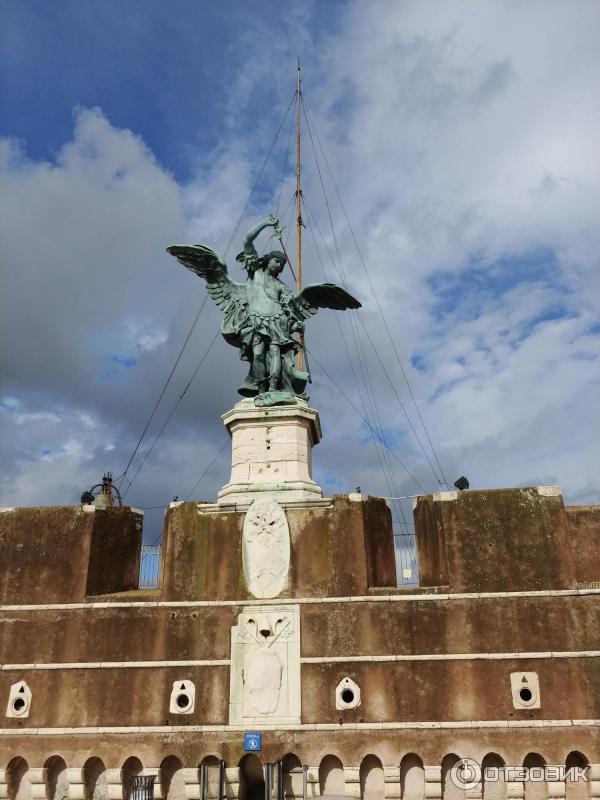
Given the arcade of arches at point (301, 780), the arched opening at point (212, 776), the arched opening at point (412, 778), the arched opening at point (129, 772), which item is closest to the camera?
the arcade of arches at point (301, 780)

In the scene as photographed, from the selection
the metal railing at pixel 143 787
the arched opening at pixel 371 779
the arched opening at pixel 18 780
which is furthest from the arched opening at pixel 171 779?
the arched opening at pixel 371 779

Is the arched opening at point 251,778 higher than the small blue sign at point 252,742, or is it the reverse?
the small blue sign at point 252,742

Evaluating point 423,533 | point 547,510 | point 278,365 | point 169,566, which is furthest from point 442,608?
point 278,365

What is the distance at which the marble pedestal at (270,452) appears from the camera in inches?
686

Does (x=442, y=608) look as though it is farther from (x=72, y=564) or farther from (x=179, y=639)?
(x=72, y=564)

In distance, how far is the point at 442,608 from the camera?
15.7 metres

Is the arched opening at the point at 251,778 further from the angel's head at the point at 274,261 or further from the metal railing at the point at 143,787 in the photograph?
the angel's head at the point at 274,261

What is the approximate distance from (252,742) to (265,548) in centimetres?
389

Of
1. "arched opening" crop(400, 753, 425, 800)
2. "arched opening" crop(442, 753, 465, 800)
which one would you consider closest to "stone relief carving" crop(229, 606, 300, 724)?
"arched opening" crop(400, 753, 425, 800)

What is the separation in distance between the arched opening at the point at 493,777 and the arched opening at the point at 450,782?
46 centimetres

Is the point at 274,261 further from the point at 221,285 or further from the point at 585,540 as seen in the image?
the point at 585,540

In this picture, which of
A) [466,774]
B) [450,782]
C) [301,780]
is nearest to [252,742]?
[301,780]

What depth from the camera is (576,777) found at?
14.2 m

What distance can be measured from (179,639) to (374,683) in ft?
13.7
